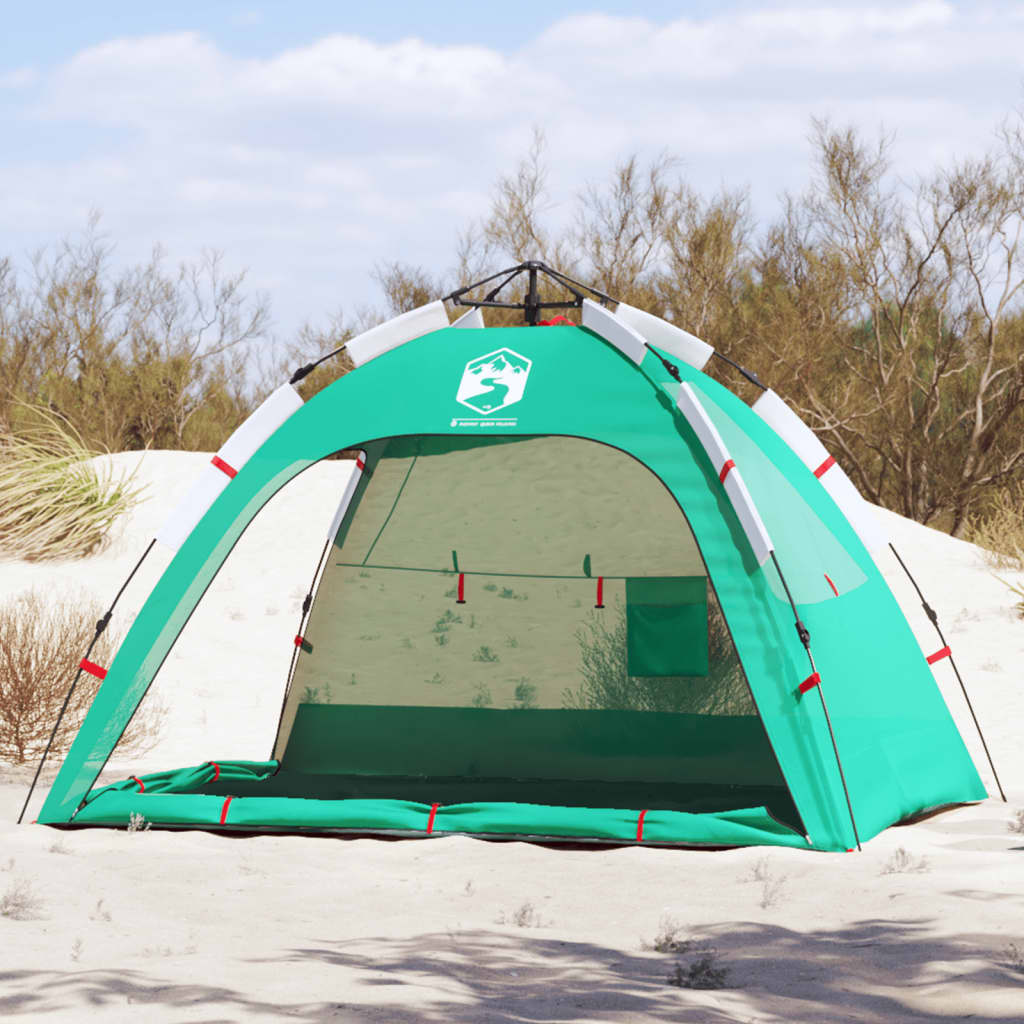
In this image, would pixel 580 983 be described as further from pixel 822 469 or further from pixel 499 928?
pixel 822 469

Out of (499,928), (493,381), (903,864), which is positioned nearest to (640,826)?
(903,864)

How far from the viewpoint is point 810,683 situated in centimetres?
441

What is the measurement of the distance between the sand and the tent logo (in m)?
1.58

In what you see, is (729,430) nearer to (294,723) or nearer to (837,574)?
(837,574)

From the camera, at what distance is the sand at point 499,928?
272cm

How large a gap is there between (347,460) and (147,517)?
10.9 ft

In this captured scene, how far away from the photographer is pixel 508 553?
20.8 ft

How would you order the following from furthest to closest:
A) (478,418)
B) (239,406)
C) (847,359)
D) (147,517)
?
(239,406), (847,359), (147,517), (478,418)

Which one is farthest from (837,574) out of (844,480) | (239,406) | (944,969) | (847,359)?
(239,406)

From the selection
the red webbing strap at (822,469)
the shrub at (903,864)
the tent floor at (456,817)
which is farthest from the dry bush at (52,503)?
the shrub at (903,864)

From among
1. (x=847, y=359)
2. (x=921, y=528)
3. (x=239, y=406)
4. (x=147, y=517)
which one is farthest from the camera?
(x=239, y=406)

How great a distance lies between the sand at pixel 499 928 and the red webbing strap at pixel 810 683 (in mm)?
542

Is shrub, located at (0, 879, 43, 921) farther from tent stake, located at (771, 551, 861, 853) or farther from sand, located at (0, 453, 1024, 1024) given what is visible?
tent stake, located at (771, 551, 861, 853)

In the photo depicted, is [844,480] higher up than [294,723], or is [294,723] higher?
[844,480]
